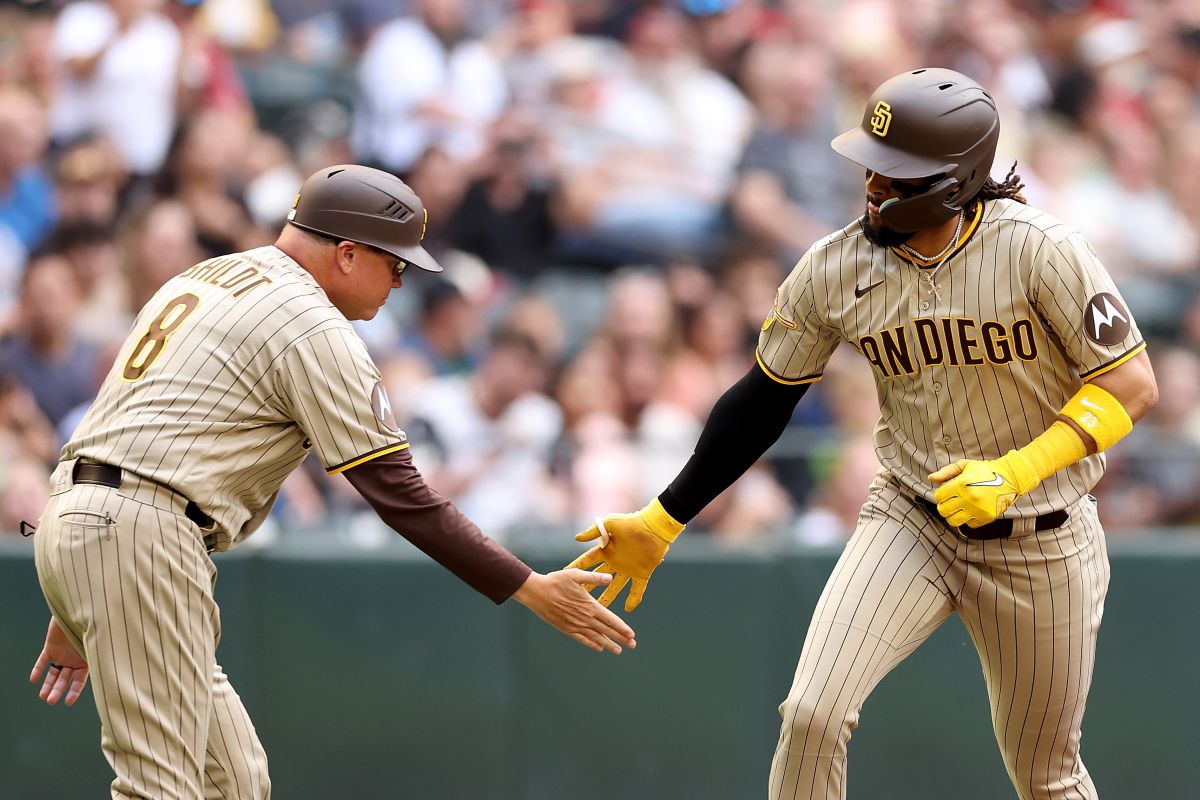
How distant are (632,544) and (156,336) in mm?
1508

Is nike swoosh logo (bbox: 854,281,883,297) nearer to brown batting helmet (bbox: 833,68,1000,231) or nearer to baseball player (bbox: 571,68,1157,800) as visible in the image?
baseball player (bbox: 571,68,1157,800)

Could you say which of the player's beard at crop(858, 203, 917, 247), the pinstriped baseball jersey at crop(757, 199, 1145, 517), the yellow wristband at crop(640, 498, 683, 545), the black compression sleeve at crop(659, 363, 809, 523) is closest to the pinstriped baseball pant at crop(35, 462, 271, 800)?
the yellow wristband at crop(640, 498, 683, 545)

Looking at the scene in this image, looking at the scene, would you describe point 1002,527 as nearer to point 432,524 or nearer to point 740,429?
point 740,429

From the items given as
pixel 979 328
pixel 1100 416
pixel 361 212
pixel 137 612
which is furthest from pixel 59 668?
pixel 1100 416

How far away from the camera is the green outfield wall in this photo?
5520mm

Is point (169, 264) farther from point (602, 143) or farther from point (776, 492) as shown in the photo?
point (776, 492)

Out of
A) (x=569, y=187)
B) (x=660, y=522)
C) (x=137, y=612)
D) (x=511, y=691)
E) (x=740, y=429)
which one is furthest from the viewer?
(x=569, y=187)

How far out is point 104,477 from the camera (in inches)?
144

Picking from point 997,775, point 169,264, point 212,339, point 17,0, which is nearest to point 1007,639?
point 997,775

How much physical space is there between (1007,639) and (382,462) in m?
1.72

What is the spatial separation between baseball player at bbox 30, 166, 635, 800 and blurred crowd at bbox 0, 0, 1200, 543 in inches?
90.0

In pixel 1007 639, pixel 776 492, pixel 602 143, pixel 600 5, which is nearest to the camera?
pixel 1007 639

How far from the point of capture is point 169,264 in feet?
24.1

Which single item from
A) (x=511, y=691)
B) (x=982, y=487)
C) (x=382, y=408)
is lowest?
(x=511, y=691)
